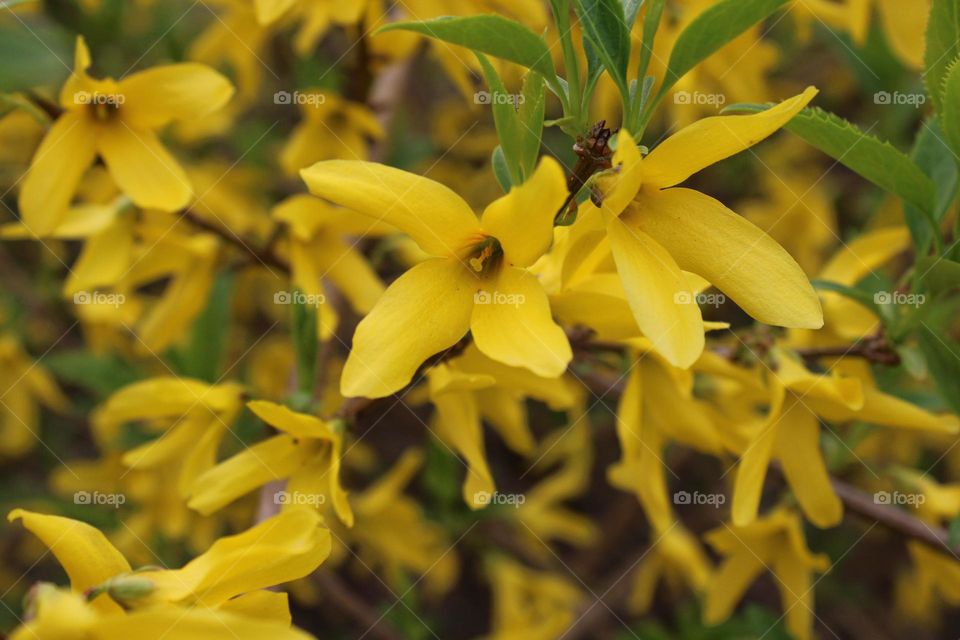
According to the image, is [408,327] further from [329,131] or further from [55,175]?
[329,131]

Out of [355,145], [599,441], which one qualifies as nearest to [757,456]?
[355,145]

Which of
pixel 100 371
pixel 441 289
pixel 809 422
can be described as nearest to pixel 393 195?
pixel 441 289

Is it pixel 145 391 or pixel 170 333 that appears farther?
pixel 170 333

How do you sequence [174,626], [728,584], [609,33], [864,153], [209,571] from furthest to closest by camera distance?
[728,584]
[864,153]
[609,33]
[209,571]
[174,626]

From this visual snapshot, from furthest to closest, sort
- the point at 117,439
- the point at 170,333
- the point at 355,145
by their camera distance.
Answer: the point at 117,439 → the point at 355,145 → the point at 170,333

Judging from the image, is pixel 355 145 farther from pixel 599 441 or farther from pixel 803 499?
pixel 599 441

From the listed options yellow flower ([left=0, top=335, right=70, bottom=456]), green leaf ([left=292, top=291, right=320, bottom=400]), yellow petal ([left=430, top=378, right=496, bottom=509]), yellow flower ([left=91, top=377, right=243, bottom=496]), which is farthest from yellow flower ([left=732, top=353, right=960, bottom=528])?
yellow flower ([left=0, top=335, right=70, bottom=456])

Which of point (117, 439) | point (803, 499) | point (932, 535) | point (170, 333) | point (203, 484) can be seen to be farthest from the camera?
point (117, 439)
